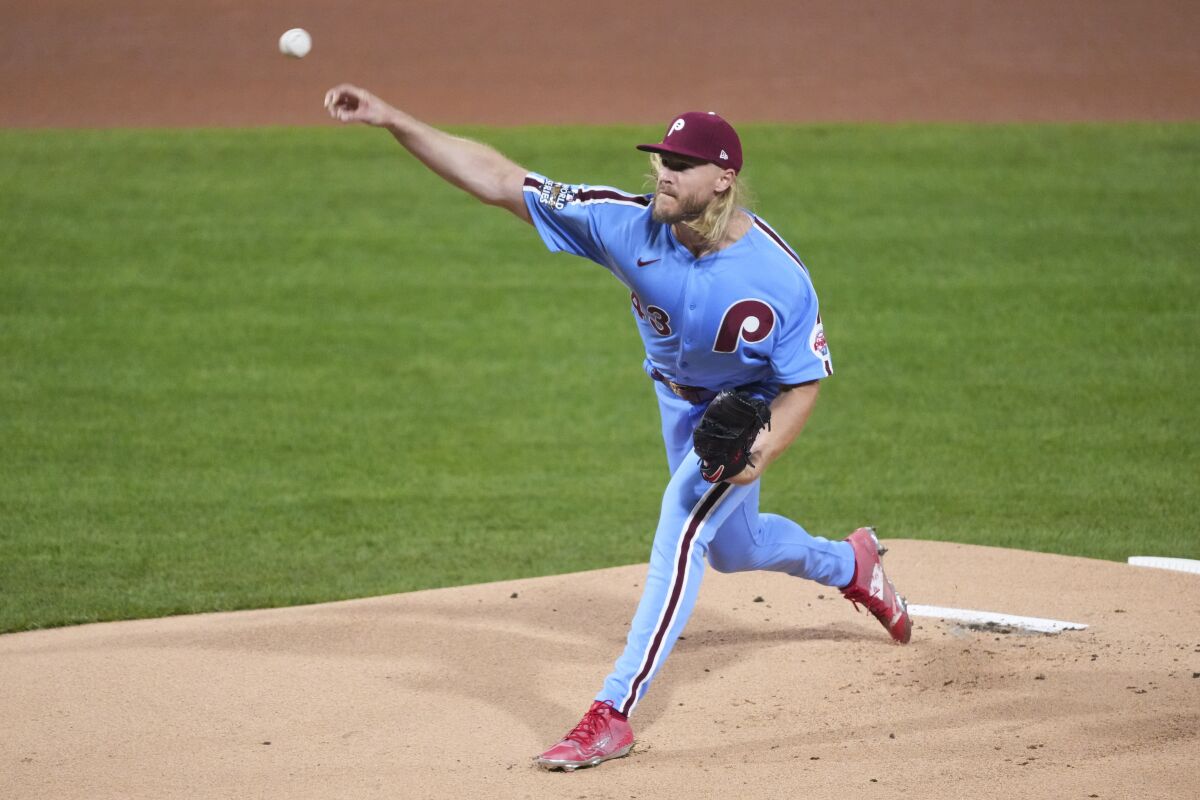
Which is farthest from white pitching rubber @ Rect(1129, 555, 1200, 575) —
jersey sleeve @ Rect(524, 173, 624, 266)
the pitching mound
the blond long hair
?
jersey sleeve @ Rect(524, 173, 624, 266)

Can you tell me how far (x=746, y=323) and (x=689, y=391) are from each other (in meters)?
0.44

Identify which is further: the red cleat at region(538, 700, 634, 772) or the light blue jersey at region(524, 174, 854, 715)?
the light blue jersey at region(524, 174, 854, 715)

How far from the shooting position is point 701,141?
4234 millimetres

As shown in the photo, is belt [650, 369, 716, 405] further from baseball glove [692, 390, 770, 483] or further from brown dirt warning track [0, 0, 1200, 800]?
brown dirt warning track [0, 0, 1200, 800]

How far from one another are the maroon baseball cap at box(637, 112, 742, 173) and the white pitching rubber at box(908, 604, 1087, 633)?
2182 millimetres

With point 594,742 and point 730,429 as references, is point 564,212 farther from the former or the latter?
point 594,742

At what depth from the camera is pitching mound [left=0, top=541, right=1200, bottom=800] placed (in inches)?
160

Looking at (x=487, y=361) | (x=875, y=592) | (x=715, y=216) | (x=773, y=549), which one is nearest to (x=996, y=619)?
(x=875, y=592)

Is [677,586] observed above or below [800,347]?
below

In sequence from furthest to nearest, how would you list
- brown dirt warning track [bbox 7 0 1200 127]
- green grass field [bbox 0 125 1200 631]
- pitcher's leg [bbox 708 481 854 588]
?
brown dirt warning track [bbox 7 0 1200 127], green grass field [bbox 0 125 1200 631], pitcher's leg [bbox 708 481 854 588]

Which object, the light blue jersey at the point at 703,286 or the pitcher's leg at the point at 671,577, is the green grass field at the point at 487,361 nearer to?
the pitcher's leg at the point at 671,577

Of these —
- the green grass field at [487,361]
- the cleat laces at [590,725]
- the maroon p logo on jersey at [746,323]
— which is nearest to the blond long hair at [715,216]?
the maroon p logo on jersey at [746,323]

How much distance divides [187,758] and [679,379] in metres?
1.88

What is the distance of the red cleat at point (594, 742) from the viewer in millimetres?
4145
